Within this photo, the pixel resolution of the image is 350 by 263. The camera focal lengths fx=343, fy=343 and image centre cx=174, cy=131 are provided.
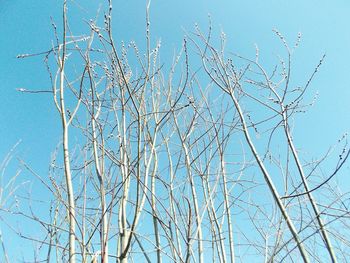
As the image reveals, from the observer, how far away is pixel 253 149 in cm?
139

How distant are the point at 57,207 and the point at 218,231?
58.8 inches

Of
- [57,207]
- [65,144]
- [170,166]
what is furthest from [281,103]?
[57,207]

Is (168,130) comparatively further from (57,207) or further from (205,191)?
(57,207)

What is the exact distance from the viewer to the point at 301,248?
1.18m

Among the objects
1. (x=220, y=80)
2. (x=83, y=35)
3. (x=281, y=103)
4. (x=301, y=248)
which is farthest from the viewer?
(x=83, y=35)

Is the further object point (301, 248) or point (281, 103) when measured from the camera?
point (281, 103)

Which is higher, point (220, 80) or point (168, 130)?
point (168, 130)

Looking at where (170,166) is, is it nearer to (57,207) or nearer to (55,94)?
(55,94)

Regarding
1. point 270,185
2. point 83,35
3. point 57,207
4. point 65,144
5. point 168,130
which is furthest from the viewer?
point 57,207

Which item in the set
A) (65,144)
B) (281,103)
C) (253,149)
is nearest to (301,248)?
(253,149)

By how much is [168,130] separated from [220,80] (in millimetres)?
821

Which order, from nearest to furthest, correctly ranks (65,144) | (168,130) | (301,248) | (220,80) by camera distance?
(301,248)
(65,144)
(220,80)
(168,130)

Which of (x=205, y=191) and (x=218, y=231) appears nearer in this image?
(x=218, y=231)

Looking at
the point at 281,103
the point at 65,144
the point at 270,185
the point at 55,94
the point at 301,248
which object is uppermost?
the point at 55,94
